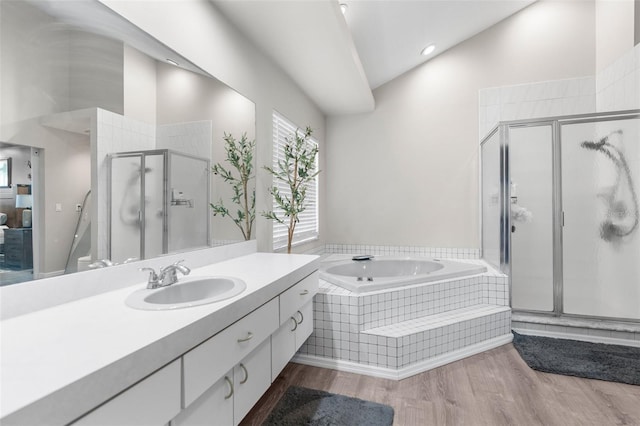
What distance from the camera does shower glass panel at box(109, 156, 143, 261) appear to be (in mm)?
1291

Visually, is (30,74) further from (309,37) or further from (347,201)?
(347,201)

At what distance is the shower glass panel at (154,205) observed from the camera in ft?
4.83

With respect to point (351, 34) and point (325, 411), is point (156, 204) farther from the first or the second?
point (351, 34)

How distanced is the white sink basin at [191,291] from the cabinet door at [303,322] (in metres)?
0.54

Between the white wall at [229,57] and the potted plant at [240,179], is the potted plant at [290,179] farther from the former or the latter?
the potted plant at [240,179]

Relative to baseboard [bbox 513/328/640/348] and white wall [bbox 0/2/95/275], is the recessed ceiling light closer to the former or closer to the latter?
baseboard [bbox 513/328/640/348]

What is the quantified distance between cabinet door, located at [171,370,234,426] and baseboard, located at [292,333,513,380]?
46.9 inches

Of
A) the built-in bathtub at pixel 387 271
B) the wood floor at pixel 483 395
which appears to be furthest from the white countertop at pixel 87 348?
the built-in bathtub at pixel 387 271

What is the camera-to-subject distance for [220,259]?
1.98 metres

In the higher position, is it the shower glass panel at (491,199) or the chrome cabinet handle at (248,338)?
the shower glass panel at (491,199)

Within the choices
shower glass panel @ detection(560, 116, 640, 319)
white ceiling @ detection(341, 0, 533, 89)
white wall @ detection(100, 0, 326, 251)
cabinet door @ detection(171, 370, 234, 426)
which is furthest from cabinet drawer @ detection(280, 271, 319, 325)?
shower glass panel @ detection(560, 116, 640, 319)

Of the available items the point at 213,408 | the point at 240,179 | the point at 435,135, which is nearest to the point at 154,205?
the point at 240,179

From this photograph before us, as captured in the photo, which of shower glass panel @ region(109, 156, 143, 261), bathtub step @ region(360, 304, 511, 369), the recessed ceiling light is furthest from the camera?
the recessed ceiling light

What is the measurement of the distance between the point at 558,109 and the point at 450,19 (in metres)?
1.45
